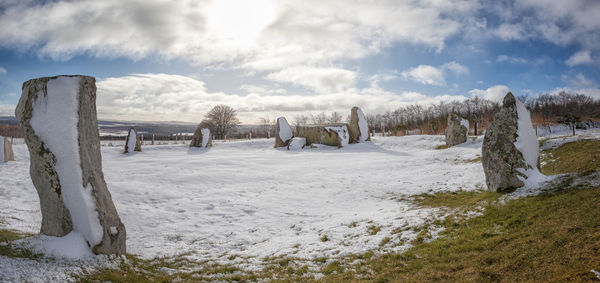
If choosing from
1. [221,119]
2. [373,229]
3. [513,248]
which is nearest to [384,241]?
[373,229]

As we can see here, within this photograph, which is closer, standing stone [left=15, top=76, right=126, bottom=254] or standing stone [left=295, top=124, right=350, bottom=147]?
standing stone [left=15, top=76, right=126, bottom=254]

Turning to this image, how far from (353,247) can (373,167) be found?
858 centimetres

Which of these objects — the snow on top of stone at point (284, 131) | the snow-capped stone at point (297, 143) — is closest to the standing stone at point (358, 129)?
the snow-capped stone at point (297, 143)

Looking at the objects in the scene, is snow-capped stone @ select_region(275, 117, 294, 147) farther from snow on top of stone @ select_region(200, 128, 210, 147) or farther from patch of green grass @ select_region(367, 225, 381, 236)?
patch of green grass @ select_region(367, 225, 381, 236)

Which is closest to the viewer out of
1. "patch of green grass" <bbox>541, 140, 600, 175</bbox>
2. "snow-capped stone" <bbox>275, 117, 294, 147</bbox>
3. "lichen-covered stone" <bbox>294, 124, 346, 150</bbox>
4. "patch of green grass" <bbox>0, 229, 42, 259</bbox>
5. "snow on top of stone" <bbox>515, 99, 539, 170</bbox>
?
"patch of green grass" <bbox>0, 229, 42, 259</bbox>

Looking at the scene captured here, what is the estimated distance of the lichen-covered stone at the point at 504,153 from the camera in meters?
6.60

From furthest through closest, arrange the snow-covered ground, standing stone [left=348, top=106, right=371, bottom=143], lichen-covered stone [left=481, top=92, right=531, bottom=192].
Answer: standing stone [left=348, top=106, right=371, bottom=143] < lichen-covered stone [left=481, top=92, right=531, bottom=192] < the snow-covered ground

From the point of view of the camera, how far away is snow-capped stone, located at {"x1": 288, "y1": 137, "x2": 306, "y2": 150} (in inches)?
913

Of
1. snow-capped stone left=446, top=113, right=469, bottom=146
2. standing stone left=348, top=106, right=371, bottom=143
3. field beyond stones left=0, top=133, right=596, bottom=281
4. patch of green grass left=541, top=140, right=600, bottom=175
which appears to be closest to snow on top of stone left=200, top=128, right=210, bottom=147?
field beyond stones left=0, top=133, right=596, bottom=281

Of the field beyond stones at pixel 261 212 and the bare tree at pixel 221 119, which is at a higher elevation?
the bare tree at pixel 221 119

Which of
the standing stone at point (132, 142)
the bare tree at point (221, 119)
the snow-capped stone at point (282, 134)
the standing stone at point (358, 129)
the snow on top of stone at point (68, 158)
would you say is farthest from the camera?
the bare tree at point (221, 119)

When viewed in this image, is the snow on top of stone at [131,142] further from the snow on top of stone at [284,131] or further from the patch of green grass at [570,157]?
the patch of green grass at [570,157]

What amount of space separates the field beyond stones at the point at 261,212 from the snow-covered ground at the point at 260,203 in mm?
30

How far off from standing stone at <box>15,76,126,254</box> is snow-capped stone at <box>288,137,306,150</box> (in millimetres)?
18605
